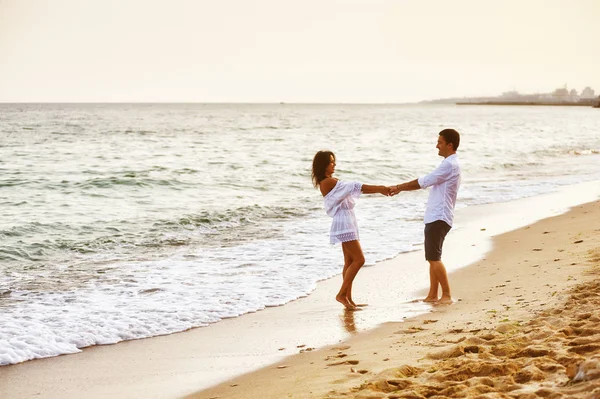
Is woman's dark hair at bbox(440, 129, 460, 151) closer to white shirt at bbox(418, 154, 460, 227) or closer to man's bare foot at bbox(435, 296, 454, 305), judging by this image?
white shirt at bbox(418, 154, 460, 227)

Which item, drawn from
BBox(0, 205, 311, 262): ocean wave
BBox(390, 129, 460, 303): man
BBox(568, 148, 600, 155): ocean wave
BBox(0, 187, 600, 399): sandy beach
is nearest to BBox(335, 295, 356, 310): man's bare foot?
BBox(0, 187, 600, 399): sandy beach

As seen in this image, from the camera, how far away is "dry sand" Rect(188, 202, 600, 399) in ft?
13.1

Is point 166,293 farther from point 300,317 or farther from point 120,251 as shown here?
point 120,251

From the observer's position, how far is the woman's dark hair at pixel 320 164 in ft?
23.8

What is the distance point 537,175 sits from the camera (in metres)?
23.2

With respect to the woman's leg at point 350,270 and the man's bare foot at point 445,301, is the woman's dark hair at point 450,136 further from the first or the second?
the man's bare foot at point 445,301

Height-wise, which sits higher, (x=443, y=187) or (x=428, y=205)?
(x=443, y=187)

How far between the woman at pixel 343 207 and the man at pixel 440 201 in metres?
0.53

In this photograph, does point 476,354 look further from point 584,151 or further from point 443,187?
point 584,151


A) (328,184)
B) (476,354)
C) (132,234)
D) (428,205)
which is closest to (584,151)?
(132,234)

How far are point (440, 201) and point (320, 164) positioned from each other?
1.38 meters

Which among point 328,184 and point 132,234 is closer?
point 328,184

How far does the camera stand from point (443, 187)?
730cm

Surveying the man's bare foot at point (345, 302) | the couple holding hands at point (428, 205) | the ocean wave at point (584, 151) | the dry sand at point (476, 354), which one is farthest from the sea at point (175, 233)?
the ocean wave at point (584, 151)
